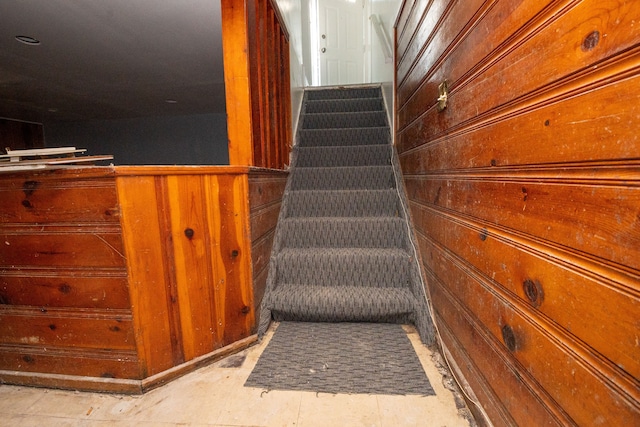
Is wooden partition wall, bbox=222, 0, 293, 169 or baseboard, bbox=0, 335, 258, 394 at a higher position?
wooden partition wall, bbox=222, 0, 293, 169

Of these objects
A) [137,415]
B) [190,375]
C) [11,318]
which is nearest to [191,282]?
[190,375]

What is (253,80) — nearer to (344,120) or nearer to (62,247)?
(62,247)

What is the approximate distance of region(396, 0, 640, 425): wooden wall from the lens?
525 mm

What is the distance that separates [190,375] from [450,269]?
1.30 meters

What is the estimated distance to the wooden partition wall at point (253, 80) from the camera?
4.97ft

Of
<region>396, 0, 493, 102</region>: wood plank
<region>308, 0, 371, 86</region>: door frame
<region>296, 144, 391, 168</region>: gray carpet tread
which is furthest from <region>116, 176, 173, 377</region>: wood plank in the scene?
<region>308, 0, 371, 86</region>: door frame

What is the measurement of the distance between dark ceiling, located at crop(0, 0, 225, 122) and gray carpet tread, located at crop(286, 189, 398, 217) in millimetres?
1602

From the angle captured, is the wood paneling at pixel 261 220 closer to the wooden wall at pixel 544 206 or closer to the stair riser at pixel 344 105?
the wooden wall at pixel 544 206

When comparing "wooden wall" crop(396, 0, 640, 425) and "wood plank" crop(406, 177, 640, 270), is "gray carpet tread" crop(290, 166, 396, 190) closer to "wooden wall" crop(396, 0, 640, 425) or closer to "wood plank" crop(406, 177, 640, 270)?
"wooden wall" crop(396, 0, 640, 425)

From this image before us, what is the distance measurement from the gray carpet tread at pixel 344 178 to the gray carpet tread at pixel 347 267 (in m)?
0.74

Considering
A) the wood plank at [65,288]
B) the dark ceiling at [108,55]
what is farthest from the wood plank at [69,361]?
the dark ceiling at [108,55]

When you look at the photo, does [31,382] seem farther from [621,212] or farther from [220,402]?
[621,212]

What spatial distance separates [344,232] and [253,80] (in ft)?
3.75

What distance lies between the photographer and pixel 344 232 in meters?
2.07
